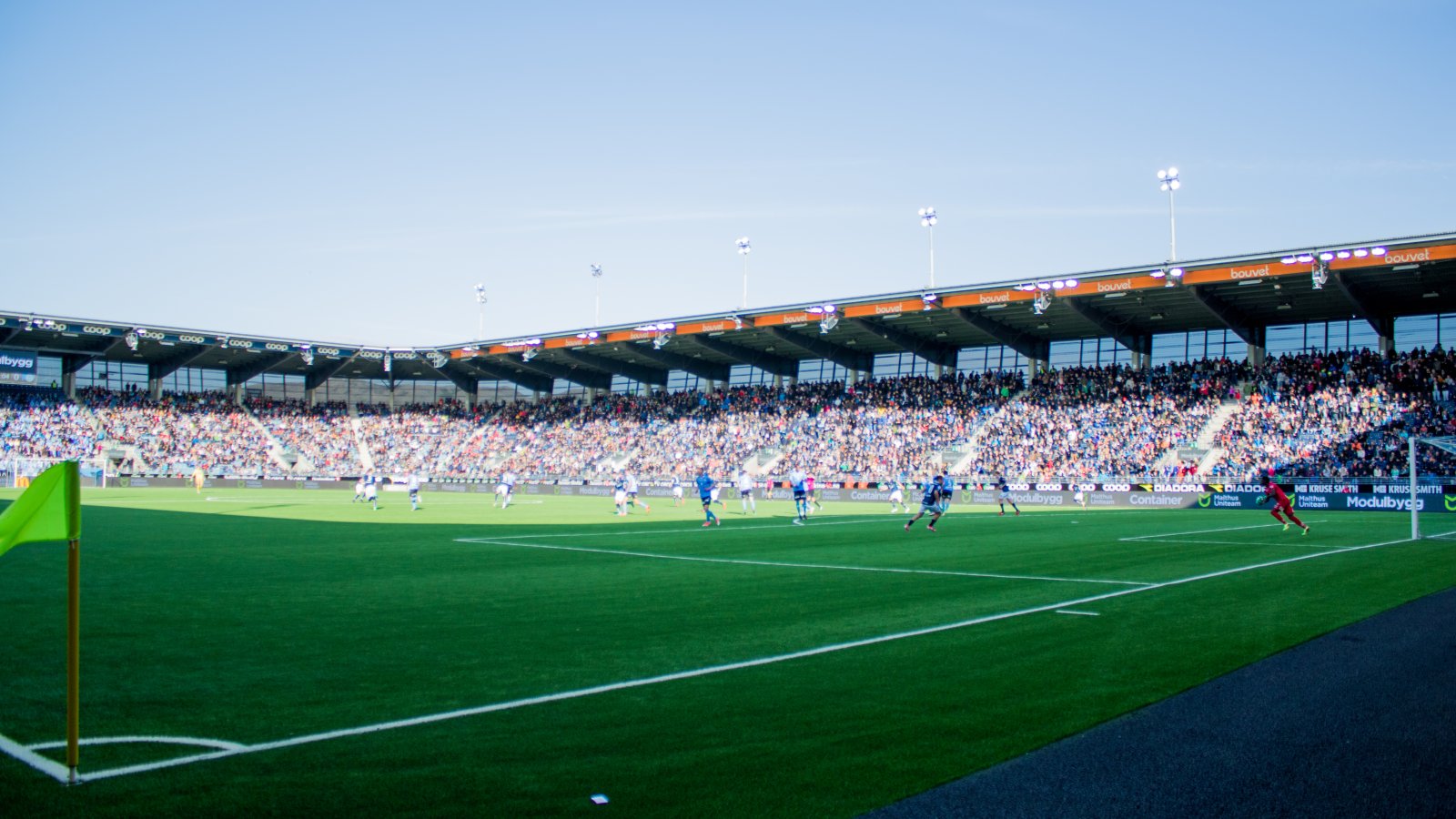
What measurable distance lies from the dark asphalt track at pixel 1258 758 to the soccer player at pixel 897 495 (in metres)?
32.1

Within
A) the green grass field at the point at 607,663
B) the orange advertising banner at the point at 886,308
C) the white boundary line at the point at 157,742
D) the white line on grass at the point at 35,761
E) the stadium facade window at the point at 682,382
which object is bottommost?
the green grass field at the point at 607,663

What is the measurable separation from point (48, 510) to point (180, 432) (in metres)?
77.9

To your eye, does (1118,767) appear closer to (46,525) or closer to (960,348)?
(46,525)

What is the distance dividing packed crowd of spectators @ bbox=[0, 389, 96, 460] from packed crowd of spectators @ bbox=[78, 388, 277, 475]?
55.0 inches

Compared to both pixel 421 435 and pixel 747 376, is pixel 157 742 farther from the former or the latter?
pixel 421 435

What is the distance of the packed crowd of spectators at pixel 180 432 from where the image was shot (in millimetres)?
70875

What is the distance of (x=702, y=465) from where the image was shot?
214 feet

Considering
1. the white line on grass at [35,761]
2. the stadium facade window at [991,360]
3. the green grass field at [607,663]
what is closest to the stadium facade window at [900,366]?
the stadium facade window at [991,360]

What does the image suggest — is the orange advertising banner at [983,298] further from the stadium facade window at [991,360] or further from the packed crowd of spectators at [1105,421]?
the stadium facade window at [991,360]

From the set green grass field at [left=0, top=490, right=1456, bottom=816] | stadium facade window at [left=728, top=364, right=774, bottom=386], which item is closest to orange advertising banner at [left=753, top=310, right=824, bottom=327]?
stadium facade window at [left=728, top=364, right=774, bottom=386]

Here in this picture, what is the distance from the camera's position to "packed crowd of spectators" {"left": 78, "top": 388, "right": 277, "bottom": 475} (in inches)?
2790

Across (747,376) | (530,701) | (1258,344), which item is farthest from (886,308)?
(530,701)

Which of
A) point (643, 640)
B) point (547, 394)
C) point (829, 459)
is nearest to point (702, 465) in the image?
point (829, 459)

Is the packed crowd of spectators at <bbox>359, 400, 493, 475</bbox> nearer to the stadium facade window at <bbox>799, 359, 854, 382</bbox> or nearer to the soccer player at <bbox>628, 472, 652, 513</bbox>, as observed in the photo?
the stadium facade window at <bbox>799, 359, 854, 382</bbox>
